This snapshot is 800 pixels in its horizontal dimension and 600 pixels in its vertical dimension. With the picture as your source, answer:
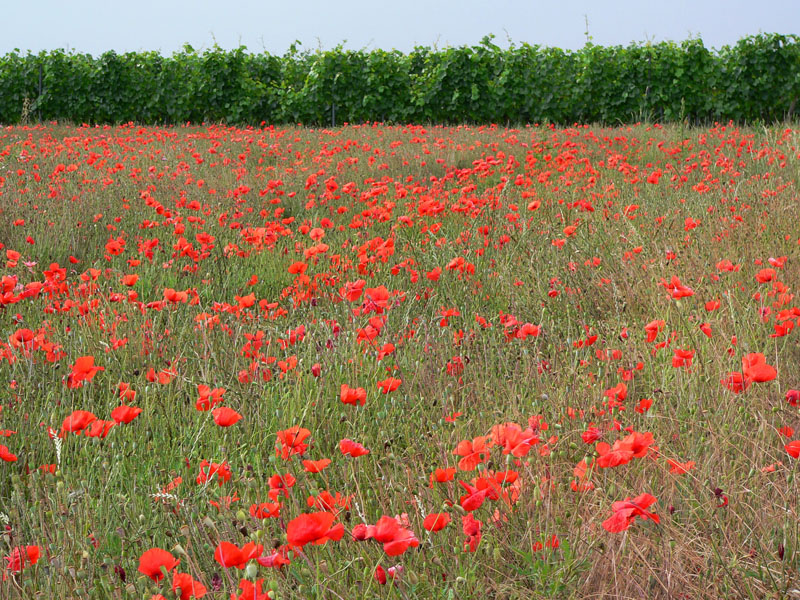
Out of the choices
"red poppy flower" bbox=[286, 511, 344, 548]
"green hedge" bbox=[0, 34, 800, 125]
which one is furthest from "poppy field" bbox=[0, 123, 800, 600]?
"green hedge" bbox=[0, 34, 800, 125]

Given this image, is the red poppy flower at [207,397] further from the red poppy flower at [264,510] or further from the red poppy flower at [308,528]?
the red poppy flower at [308,528]

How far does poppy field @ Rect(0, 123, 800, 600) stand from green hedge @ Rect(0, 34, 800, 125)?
12185mm

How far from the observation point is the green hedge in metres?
17.0

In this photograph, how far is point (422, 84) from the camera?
58.1ft

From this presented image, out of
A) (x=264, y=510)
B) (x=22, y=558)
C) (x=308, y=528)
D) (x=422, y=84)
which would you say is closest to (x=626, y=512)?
(x=308, y=528)

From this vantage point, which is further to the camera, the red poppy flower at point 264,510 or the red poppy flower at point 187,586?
the red poppy flower at point 264,510

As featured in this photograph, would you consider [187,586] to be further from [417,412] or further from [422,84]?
[422,84]

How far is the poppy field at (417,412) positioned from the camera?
1.64m

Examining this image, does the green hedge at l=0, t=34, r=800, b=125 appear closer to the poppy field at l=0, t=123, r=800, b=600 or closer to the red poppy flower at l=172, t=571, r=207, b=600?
the poppy field at l=0, t=123, r=800, b=600

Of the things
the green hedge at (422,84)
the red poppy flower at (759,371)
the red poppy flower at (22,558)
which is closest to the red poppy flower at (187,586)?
the red poppy flower at (22,558)

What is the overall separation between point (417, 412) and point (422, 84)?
1612 cm

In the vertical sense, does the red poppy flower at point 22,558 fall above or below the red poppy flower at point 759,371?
below

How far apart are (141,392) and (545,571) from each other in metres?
1.78

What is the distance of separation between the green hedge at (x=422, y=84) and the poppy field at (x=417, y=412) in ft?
40.0
